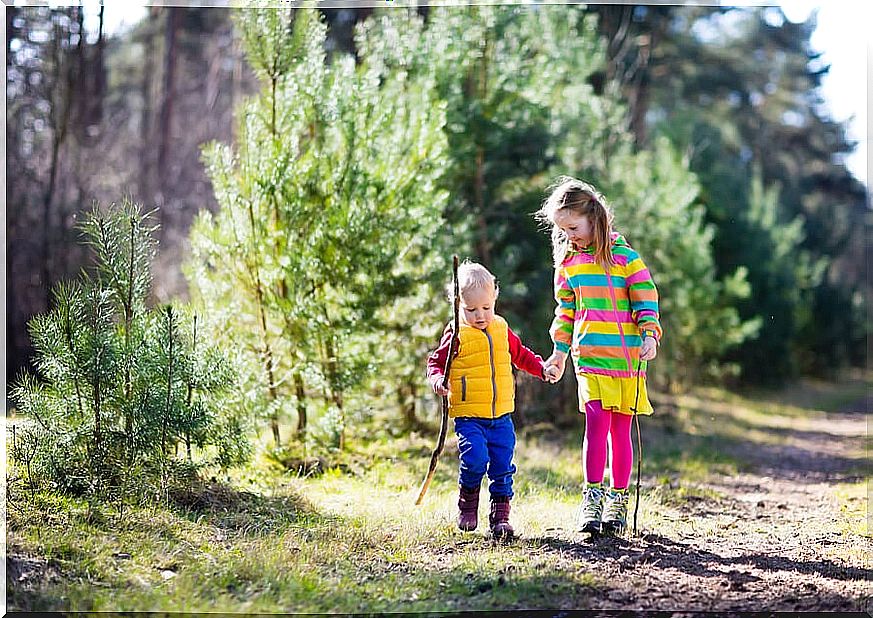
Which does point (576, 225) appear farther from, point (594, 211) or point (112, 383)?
point (112, 383)

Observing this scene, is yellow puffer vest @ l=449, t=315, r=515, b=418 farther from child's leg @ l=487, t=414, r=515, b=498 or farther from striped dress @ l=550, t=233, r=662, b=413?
striped dress @ l=550, t=233, r=662, b=413

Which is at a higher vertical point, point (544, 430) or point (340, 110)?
point (340, 110)

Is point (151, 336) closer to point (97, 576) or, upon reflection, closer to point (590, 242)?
point (97, 576)

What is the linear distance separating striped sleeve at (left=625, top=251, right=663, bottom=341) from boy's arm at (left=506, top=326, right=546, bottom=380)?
0.56 meters

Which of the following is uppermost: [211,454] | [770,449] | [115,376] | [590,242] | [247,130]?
[247,130]

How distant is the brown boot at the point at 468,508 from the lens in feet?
15.7

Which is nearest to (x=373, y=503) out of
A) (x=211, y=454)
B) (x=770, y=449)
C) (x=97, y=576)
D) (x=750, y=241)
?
(x=211, y=454)

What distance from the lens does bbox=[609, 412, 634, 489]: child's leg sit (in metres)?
4.88

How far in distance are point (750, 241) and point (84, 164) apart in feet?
37.7

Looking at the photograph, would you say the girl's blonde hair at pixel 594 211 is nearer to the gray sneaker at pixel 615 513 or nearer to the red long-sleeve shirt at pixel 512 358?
the red long-sleeve shirt at pixel 512 358

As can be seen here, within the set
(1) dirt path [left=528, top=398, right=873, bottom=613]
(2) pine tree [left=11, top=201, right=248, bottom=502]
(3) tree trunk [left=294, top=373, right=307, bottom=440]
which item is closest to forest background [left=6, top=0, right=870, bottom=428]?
(3) tree trunk [left=294, top=373, right=307, bottom=440]

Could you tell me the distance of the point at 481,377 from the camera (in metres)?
4.77

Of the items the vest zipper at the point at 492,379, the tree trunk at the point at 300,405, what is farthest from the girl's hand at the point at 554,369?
the tree trunk at the point at 300,405

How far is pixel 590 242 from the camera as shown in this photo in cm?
491
